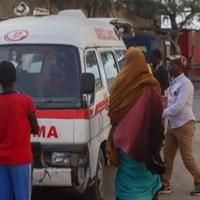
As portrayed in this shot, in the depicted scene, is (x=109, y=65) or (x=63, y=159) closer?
(x=63, y=159)

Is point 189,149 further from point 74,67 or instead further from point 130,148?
point 130,148

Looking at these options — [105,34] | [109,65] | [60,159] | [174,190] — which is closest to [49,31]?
[109,65]

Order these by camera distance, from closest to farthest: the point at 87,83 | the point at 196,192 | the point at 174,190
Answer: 1. the point at 87,83
2. the point at 196,192
3. the point at 174,190

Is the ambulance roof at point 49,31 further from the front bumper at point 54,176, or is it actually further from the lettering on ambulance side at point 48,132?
the front bumper at point 54,176

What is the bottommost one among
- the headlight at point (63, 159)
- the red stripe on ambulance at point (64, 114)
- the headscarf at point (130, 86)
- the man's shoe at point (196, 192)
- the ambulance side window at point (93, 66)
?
the man's shoe at point (196, 192)

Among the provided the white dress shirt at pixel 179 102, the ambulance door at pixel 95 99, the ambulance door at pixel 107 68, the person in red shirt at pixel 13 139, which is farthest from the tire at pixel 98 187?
the person in red shirt at pixel 13 139

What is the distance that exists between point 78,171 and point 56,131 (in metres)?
0.45

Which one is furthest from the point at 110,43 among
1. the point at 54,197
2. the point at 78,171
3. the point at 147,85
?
the point at 147,85

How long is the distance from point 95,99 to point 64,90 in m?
0.41

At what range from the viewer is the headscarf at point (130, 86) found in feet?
16.2

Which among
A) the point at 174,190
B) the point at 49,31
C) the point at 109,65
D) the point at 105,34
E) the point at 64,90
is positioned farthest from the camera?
the point at 105,34

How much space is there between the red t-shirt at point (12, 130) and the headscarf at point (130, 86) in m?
0.76

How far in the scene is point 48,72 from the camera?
21.9ft

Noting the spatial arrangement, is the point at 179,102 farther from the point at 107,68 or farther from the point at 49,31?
the point at 49,31
